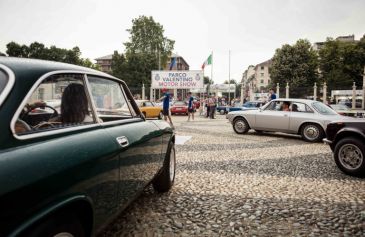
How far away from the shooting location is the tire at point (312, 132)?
948cm

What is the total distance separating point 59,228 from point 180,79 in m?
28.4

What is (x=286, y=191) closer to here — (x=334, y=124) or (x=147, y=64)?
(x=334, y=124)

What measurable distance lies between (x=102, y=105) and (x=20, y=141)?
1.32 meters

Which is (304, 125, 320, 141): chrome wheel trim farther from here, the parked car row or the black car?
the black car

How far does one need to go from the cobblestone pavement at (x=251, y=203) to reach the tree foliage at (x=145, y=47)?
50.8 m

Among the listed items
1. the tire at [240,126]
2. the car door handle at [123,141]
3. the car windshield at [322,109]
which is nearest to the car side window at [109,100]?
the car door handle at [123,141]

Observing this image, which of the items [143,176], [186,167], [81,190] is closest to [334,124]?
[186,167]

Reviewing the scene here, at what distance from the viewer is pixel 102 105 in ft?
9.27

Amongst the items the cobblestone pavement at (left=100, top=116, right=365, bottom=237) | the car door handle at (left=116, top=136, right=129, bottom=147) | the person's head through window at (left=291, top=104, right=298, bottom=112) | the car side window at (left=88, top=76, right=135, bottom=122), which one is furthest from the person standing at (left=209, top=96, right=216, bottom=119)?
the car door handle at (left=116, top=136, right=129, bottom=147)

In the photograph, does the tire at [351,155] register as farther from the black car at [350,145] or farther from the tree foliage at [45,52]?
the tree foliage at [45,52]

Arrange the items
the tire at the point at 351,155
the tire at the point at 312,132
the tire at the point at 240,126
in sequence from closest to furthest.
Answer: the tire at the point at 351,155 → the tire at the point at 312,132 → the tire at the point at 240,126

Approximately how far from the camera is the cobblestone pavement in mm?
3059

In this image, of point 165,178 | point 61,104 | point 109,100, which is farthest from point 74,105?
point 165,178

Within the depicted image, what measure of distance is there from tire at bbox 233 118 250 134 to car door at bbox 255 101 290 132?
484mm
